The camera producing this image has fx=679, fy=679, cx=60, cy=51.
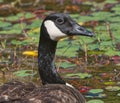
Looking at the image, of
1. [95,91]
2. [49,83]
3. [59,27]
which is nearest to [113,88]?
[95,91]

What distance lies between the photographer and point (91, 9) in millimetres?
14164

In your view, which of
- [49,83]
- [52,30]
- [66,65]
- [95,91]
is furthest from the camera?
[66,65]

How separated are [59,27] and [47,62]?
0.51m

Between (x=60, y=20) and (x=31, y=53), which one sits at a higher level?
(x=60, y=20)

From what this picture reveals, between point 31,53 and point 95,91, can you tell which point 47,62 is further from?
point 31,53

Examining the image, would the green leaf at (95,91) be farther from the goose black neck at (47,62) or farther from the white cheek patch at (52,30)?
the white cheek patch at (52,30)

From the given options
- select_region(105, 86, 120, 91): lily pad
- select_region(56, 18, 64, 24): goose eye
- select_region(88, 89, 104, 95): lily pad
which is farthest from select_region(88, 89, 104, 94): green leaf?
select_region(56, 18, 64, 24): goose eye

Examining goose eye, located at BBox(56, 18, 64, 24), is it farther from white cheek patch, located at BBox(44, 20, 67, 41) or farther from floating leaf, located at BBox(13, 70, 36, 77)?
floating leaf, located at BBox(13, 70, 36, 77)

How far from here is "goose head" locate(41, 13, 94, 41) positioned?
9227 mm

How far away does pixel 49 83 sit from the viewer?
932cm

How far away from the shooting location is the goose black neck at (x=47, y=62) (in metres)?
9.30

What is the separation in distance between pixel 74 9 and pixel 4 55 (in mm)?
3137

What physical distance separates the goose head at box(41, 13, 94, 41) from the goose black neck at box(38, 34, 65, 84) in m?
0.10

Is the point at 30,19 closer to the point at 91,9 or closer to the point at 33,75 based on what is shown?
the point at 91,9
